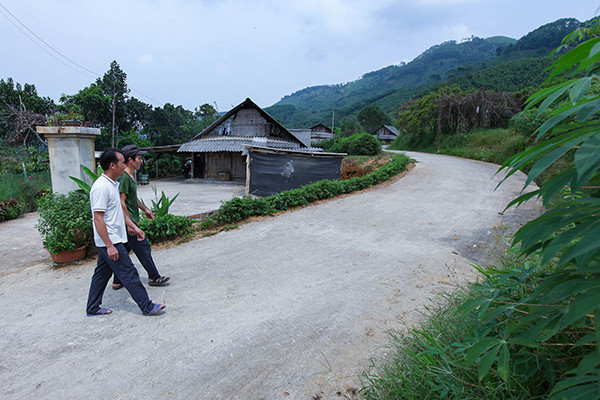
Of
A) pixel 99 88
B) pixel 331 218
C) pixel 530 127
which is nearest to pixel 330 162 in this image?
pixel 331 218

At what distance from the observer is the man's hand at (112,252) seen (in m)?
3.14

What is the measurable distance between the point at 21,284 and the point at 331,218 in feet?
19.6

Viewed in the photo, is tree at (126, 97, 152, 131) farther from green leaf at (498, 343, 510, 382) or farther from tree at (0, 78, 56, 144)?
green leaf at (498, 343, 510, 382)

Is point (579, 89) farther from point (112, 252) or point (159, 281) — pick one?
point (159, 281)

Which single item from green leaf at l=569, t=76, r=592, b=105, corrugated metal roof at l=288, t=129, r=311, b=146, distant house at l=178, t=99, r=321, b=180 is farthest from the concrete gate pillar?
corrugated metal roof at l=288, t=129, r=311, b=146

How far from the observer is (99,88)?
3102 centimetres

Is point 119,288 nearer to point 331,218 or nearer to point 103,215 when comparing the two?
point 103,215

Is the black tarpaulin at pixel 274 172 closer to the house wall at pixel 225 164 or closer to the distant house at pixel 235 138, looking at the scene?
the distant house at pixel 235 138

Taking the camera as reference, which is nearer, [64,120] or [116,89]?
[64,120]

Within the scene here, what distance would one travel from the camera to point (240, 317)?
340 centimetres

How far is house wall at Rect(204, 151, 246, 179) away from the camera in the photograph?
20.4 m

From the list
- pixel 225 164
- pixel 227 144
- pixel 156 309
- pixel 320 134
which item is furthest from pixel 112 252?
pixel 320 134

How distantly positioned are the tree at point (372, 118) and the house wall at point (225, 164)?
48882 millimetres

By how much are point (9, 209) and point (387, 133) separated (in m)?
58.5
